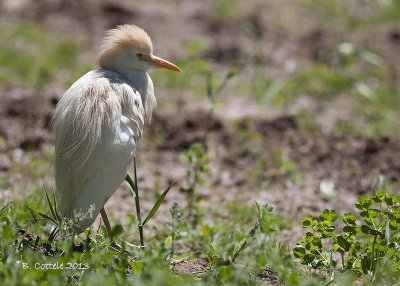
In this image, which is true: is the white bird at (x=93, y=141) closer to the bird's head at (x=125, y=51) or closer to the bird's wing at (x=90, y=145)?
the bird's wing at (x=90, y=145)

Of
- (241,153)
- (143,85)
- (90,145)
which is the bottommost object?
(241,153)

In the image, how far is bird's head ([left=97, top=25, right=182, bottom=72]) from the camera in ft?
13.5

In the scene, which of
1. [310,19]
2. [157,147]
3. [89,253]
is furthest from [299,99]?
[89,253]

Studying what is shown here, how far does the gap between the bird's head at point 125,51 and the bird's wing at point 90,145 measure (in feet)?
1.41

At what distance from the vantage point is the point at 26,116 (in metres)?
6.09

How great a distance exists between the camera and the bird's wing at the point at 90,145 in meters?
3.52

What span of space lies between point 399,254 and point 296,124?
344 centimetres

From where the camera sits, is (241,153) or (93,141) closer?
(93,141)

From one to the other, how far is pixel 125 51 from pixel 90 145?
0.90m

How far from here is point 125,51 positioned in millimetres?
4133

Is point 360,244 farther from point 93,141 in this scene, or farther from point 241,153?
point 241,153

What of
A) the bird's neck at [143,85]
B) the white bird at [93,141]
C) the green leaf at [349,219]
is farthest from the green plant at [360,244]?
the bird's neck at [143,85]

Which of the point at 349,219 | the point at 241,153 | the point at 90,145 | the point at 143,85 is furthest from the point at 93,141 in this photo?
the point at 241,153

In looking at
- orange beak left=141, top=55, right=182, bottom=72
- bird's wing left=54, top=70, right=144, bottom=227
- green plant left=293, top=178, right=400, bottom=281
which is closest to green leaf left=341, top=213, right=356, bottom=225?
green plant left=293, top=178, right=400, bottom=281
